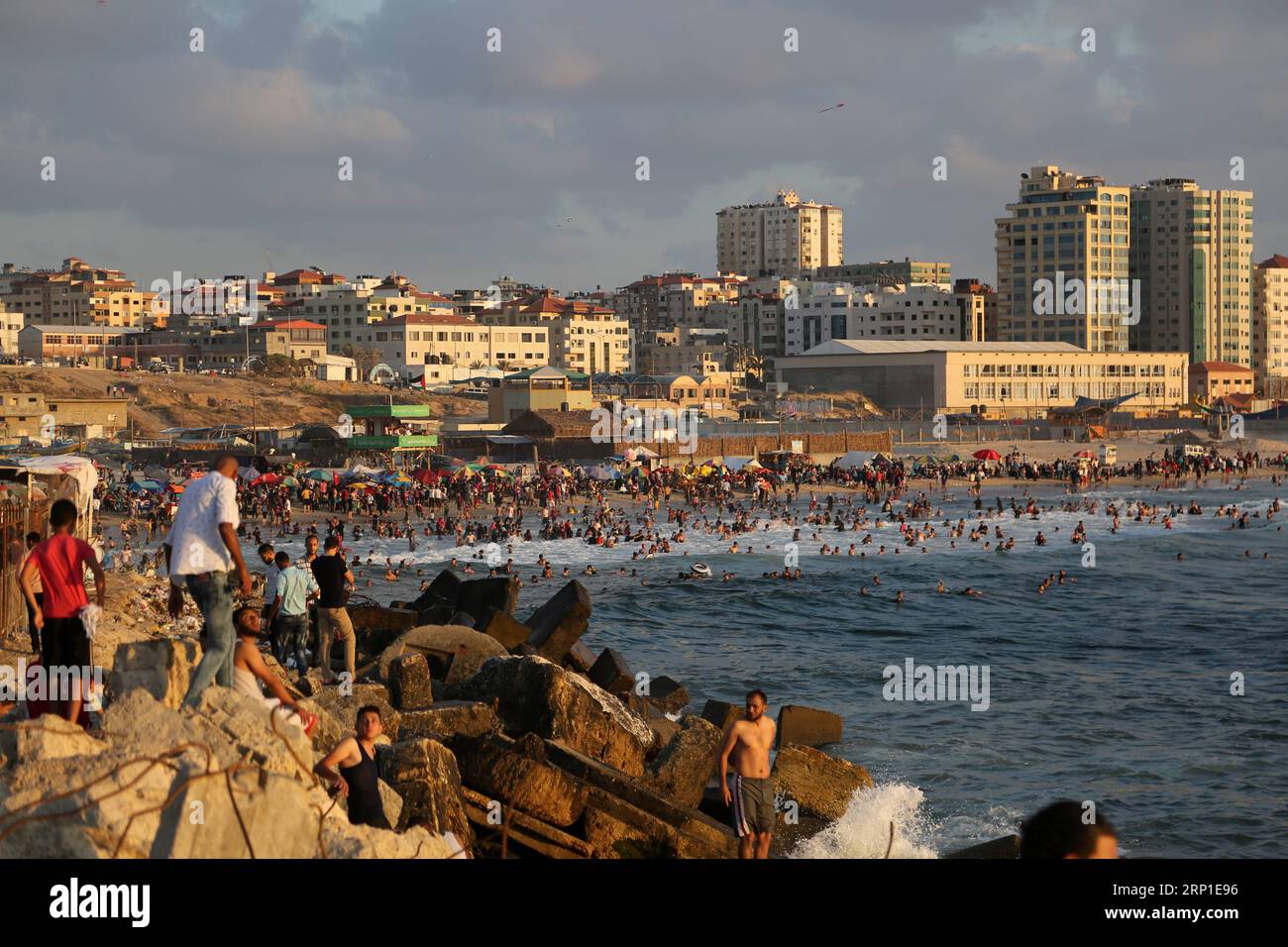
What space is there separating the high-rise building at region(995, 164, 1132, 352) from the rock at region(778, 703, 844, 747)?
146 m

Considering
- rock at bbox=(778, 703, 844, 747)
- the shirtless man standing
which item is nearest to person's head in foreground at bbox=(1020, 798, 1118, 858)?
the shirtless man standing

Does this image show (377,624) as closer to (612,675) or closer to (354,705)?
(612,675)

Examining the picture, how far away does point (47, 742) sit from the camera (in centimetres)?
677

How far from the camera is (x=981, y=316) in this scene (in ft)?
545

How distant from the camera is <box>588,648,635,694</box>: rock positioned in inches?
672

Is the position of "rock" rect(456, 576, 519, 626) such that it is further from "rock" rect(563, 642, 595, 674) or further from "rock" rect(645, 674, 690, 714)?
"rock" rect(645, 674, 690, 714)

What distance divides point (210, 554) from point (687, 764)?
5.34 metres

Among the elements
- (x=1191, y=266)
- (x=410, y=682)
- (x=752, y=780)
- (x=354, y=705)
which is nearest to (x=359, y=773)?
(x=752, y=780)

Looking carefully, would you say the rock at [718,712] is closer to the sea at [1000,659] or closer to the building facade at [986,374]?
the sea at [1000,659]

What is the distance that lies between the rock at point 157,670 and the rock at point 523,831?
2378 mm

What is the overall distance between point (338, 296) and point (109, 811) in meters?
141

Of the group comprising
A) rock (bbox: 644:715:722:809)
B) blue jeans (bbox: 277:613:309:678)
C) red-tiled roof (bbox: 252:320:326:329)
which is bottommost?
rock (bbox: 644:715:722:809)

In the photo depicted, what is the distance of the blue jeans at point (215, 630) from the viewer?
8.29 metres

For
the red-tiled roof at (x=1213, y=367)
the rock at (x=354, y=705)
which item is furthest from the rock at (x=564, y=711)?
the red-tiled roof at (x=1213, y=367)
